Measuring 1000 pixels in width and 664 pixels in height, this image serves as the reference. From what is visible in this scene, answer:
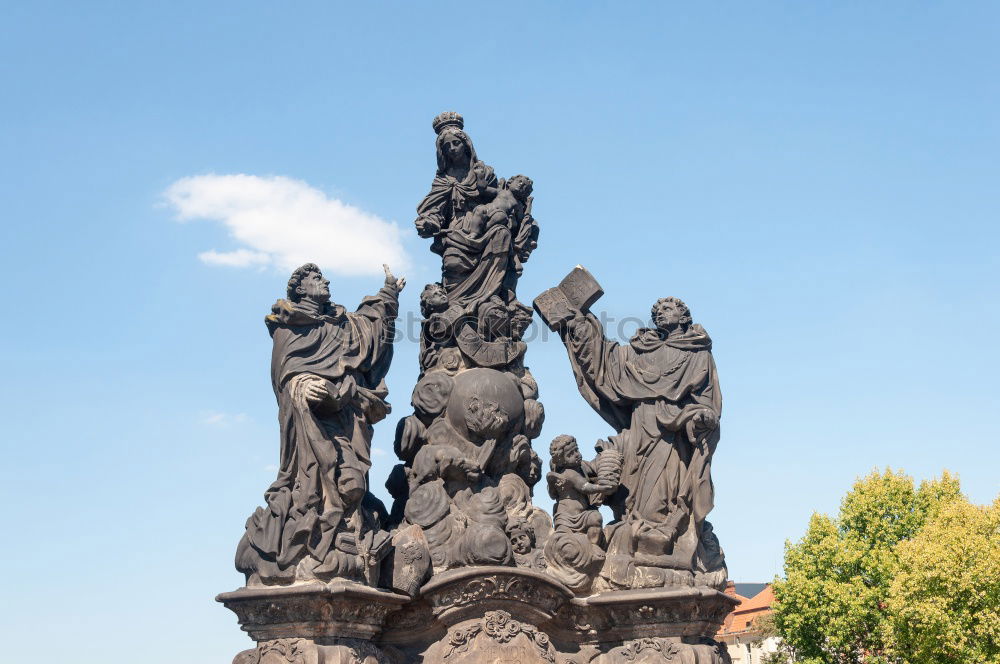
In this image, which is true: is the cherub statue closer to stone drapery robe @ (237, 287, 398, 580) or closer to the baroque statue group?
the baroque statue group

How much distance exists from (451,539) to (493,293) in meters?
3.30

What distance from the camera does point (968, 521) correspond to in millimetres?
25531

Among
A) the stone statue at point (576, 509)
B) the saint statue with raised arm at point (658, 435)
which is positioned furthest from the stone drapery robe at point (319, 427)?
the saint statue with raised arm at point (658, 435)

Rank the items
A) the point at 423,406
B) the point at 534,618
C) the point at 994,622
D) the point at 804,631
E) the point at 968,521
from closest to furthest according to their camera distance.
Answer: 1. the point at 534,618
2. the point at 423,406
3. the point at 994,622
4. the point at 968,521
5. the point at 804,631

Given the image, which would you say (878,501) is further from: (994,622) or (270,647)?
Result: (270,647)

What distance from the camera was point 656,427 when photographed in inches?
602

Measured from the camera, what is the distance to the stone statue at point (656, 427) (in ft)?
48.1

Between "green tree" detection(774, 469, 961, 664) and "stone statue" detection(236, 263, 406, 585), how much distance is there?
16.4m

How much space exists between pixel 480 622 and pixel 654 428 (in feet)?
10.6

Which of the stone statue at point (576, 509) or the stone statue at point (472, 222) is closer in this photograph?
the stone statue at point (576, 509)

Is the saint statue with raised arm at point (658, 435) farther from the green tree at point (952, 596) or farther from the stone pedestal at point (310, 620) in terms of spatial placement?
the green tree at point (952, 596)

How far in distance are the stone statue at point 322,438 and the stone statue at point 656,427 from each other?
255 centimetres

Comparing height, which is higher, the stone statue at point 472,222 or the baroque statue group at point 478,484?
the stone statue at point 472,222

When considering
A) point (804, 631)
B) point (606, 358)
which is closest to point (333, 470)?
point (606, 358)
